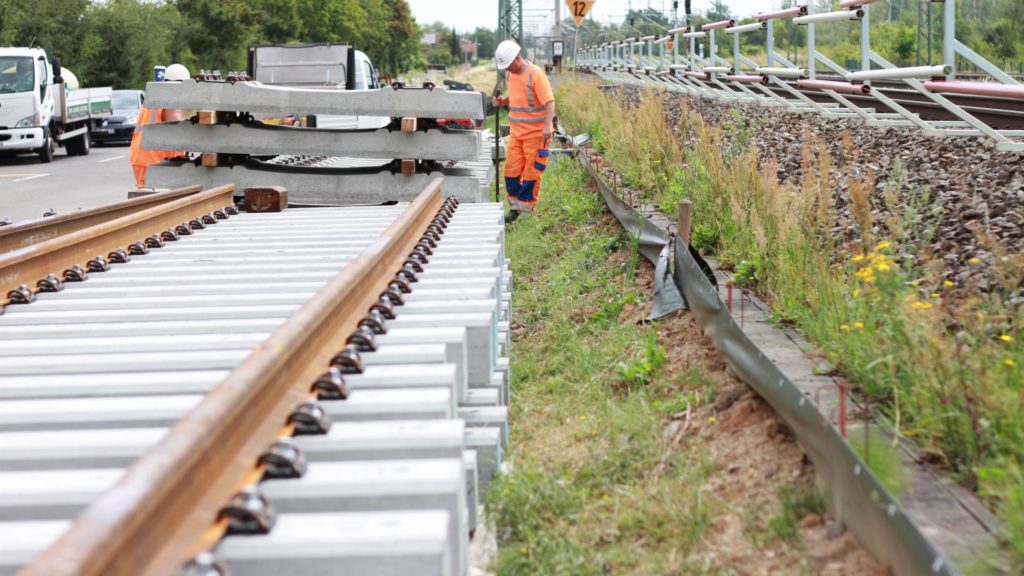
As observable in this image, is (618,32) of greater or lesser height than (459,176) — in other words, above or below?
above

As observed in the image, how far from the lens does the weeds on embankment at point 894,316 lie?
12.6 ft

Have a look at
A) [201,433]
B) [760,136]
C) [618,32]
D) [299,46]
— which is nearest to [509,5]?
[618,32]

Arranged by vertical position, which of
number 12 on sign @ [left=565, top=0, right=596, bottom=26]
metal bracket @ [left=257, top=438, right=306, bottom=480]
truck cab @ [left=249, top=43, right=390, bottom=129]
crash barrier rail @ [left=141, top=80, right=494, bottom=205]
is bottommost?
metal bracket @ [left=257, top=438, right=306, bottom=480]

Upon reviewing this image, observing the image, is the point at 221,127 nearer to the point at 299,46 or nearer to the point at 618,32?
the point at 299,46

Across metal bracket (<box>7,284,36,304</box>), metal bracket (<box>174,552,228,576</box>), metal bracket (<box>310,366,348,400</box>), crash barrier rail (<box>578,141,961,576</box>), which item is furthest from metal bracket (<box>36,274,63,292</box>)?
metal bracket (<box>174,552,228,576</box>)

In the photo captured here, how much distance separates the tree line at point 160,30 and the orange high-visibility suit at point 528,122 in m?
30.7

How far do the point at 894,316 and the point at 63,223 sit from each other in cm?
488

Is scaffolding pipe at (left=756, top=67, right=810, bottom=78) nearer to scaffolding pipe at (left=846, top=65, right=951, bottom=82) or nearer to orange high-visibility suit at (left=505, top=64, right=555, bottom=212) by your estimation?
scaffolding pipe at (left=846, top=65, right=951, bottom=82)

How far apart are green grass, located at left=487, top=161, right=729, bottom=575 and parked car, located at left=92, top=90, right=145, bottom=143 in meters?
29.5

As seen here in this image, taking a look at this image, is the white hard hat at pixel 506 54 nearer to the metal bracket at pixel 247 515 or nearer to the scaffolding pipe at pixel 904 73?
the scaffolding pipe at pixel 904 73

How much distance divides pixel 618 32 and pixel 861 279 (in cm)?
4857

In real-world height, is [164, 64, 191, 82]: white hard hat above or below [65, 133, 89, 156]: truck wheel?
above

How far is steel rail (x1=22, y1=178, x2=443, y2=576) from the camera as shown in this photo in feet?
7.26

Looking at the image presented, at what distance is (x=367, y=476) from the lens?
2.93 meters
